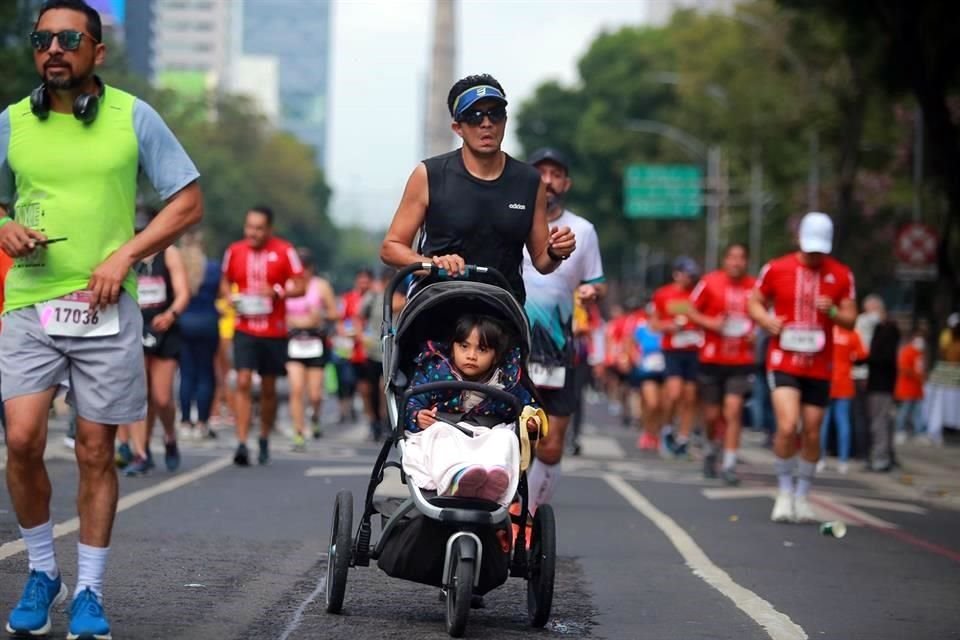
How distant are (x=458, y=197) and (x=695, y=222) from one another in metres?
77.3

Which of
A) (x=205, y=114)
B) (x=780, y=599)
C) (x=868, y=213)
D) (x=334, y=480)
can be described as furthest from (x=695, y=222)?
(x=780, y=599)

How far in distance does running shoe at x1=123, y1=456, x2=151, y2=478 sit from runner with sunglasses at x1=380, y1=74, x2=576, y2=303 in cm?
700

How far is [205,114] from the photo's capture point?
122m

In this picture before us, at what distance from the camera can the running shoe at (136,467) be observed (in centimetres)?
1470

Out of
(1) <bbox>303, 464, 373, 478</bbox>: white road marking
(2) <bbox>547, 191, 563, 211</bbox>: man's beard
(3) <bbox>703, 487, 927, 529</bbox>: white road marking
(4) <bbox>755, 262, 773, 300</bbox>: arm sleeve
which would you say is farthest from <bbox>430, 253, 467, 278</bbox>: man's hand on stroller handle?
(1) <bbox>303, 464, 373, 478</bbox>: white road marking

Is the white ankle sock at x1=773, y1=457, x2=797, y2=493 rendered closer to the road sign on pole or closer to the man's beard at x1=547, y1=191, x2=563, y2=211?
the man's beard at x1=547, y1=191, x2=563, y2=211

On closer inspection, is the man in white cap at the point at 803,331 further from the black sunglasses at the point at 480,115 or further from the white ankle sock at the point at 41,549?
the white ankle sock at the point at 41,549

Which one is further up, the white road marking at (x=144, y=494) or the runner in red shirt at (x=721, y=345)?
the runner in red shirt at (x=721, y=345)

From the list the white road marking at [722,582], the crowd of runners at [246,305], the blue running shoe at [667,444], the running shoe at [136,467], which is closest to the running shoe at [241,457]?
the crowd of runners at [246,305]

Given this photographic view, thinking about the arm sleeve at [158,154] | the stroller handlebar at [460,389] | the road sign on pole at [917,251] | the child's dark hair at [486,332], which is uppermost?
the road sign on pole at [917,251]

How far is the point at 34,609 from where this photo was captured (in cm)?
664

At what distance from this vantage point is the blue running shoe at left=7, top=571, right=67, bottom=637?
6.61m

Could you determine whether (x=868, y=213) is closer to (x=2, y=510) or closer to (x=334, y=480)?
(x=334, y=480)

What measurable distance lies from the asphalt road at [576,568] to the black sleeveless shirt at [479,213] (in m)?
1.47
